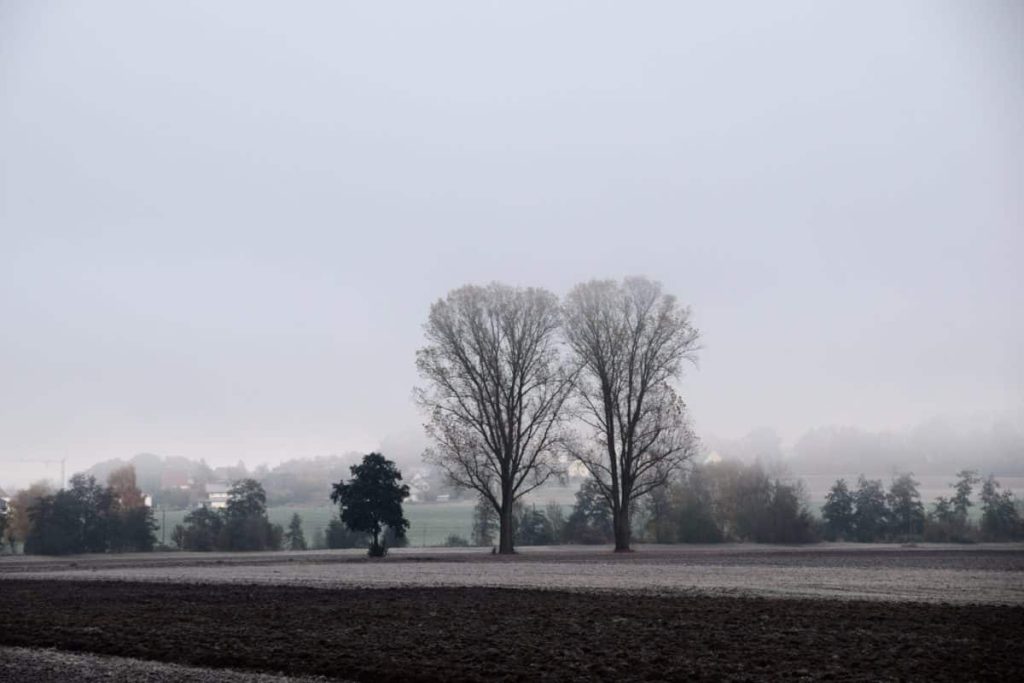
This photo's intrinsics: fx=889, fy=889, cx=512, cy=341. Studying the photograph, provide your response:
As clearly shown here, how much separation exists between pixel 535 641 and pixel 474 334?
112 ft

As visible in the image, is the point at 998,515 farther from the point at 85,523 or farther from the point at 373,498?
the point at 85,523

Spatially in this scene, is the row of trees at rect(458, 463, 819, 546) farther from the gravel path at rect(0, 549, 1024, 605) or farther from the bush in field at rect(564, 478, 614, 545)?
the gravel path at rect(0, 549, 1024, 605)

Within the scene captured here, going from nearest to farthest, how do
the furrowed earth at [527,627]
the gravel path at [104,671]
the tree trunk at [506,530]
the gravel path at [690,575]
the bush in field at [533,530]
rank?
1. the gravel path at [104,671]
2. the furrowed earth at [527,627]
3. the gravel path at [690,575]
4. the tree trunk at [506,530]
5. the bush in field at [533,530]

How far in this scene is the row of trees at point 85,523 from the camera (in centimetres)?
5612

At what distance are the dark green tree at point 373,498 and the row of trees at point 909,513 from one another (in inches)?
1303

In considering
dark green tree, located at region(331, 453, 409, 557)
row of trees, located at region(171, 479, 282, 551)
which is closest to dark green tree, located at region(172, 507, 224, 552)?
row of trees, located at region(171, 479, 282, 551)

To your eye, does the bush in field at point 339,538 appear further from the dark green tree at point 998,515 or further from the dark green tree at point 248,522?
the dark green tree at point 998,515

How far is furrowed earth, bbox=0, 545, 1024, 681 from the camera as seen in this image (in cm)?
1153

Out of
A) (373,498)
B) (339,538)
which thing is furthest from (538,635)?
(339,538)

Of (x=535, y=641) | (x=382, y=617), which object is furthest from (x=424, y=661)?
(x=382, y=617)

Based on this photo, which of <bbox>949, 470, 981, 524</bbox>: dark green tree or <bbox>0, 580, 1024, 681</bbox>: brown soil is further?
<bbox>949, 470, 981, 524</bbox>: dark green tree

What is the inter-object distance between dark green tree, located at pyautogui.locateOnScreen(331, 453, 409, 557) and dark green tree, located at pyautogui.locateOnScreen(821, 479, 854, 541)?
33.3 metres

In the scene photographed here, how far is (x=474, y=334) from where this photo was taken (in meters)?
47.3

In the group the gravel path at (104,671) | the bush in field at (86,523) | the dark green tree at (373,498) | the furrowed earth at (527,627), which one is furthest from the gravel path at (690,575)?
the bush in field at (86,523)
